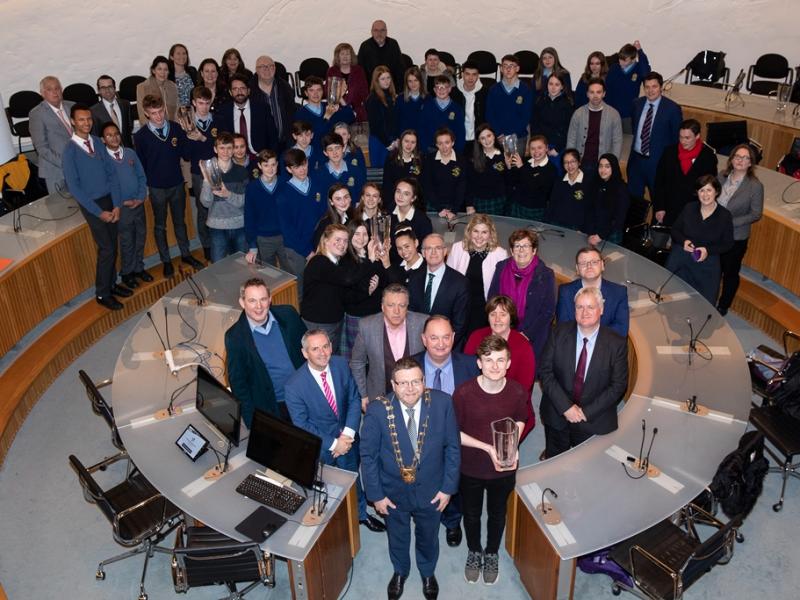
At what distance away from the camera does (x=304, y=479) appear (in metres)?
4.08

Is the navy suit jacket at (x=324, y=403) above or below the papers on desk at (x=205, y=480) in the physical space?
above

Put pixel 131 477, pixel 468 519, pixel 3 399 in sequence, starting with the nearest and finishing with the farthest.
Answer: pixel 468 519, pixel 131 477, pixel 3 399

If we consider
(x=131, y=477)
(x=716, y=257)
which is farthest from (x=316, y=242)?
(x=716, y=257)

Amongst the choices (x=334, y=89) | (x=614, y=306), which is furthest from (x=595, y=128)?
(x=614, y=306)

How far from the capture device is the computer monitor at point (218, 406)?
173 inches

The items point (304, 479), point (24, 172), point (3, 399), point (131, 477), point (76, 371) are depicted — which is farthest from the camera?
point (24, 172)

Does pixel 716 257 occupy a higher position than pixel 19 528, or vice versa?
pixel 716 257

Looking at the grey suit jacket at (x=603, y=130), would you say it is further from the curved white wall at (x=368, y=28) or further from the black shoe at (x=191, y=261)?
the curved white wall at (x=368, y=28)

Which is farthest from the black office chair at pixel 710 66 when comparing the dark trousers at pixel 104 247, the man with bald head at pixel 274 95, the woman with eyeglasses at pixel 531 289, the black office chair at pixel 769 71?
the dark trousers at pixel 104 247

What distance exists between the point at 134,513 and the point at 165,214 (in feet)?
12.3

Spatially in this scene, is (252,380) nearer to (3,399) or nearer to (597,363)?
(597,363)

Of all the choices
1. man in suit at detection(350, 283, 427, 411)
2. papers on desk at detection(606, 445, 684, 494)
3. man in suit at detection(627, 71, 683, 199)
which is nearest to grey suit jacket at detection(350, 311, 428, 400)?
man in suit at detection(350, 283, 427, 411)

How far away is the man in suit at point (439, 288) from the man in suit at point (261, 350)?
0.85 m

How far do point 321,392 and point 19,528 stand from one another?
238 centimetres
